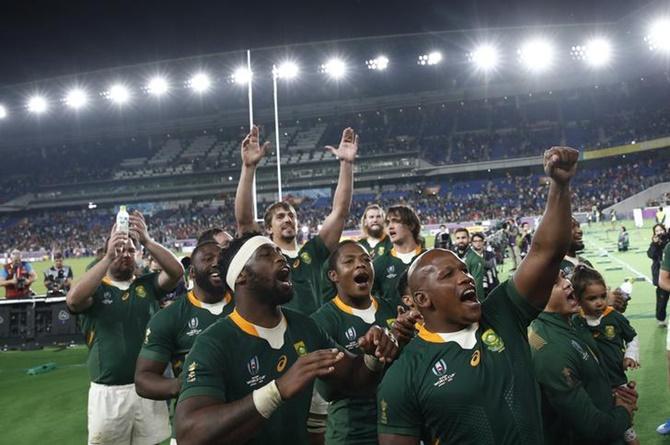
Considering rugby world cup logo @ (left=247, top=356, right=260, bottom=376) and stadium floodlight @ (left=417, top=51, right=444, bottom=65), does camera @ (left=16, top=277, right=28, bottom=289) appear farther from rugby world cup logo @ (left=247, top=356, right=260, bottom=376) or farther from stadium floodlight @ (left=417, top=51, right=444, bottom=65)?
stadium floodlight @ (left=417, top=51, right=444, bottom=65)

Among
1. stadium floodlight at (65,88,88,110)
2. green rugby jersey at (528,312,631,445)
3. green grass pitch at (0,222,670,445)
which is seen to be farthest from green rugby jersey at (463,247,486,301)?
stadium floodlight at (65,88,88,110)

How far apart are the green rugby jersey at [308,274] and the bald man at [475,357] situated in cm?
240

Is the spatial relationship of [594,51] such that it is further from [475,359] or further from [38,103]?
[38,103]

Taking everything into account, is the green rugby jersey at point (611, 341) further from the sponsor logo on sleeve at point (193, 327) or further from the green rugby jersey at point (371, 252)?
the sponsor logo on sleeve at point (193, 327)

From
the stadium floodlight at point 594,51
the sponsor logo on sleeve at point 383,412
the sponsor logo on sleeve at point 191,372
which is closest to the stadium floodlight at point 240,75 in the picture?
the stadium floodlight at point 594,51

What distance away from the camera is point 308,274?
5016mm

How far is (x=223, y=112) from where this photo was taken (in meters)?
56.5

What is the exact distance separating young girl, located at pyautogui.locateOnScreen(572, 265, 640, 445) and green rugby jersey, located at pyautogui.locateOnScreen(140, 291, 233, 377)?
2555 millimetres

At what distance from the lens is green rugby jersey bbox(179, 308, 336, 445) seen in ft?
7.53

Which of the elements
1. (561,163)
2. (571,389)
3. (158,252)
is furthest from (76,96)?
(561,163)

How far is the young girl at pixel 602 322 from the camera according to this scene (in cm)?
373

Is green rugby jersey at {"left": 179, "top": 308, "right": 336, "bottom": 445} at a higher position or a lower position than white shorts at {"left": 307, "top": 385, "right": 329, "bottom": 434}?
higher

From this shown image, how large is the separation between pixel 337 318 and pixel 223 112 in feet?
182

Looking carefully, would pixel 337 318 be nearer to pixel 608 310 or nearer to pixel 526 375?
pixel 526 375
